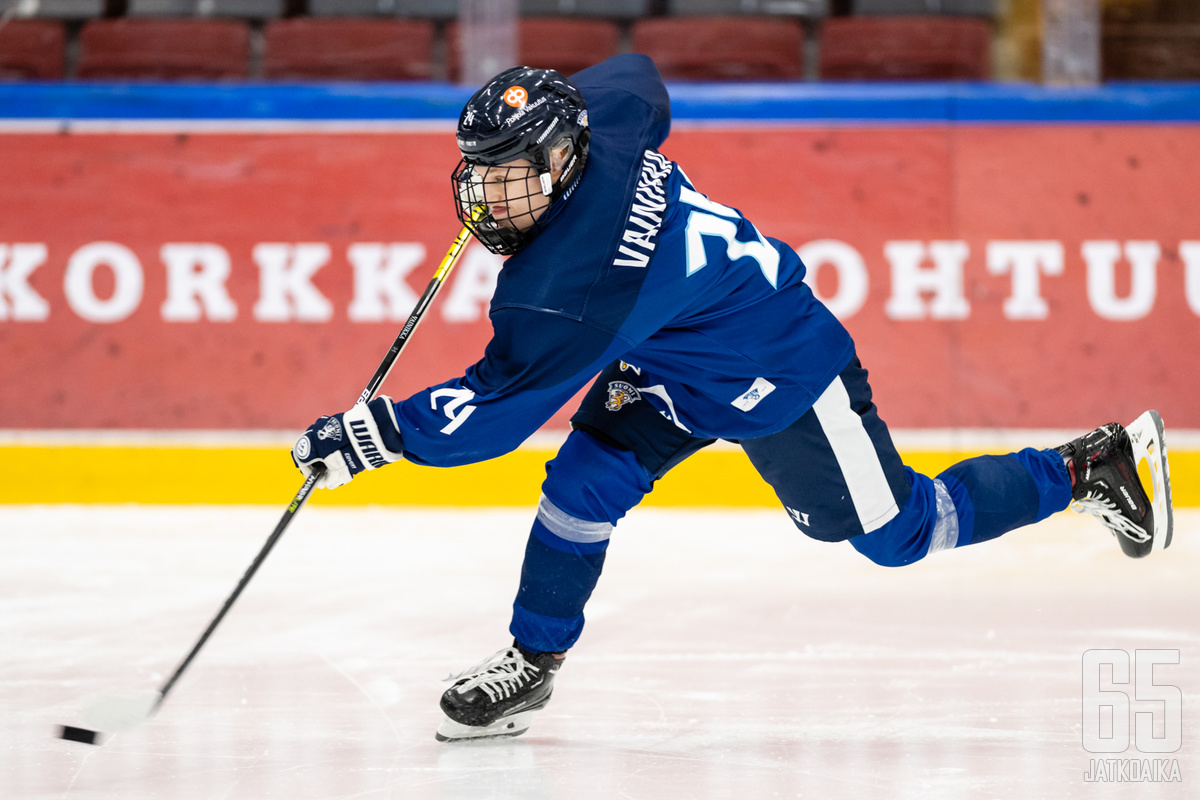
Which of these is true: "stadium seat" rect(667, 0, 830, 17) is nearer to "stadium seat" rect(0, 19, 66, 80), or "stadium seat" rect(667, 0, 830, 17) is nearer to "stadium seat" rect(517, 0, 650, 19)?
"stadium seat" rect(517, 0, 650, 19)

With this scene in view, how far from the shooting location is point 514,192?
5.58 ft

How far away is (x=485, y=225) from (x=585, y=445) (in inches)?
16.9

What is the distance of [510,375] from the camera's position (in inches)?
65.0

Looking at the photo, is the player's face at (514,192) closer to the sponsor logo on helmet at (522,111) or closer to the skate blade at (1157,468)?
the sponsor logo on helmet at (522,111)

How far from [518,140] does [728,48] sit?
2783 millimetres

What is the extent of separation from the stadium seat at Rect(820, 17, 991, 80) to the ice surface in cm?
161

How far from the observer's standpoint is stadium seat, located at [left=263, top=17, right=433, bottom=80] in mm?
4195

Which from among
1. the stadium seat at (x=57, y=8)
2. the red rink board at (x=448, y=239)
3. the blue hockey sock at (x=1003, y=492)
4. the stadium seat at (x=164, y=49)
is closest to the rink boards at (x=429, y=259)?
the red rink board at (x=448, y=239)

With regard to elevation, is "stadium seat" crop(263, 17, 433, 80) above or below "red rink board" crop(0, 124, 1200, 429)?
above

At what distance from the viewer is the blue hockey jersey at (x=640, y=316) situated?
1645 millimetres

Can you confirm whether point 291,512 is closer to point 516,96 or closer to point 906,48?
point 516,96

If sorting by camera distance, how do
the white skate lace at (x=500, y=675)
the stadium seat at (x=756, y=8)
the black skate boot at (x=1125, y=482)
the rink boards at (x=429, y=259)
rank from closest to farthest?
1. the white skate lace at (x=500, y=675)
2. the black skate boot at (x=1125, y=482)
3. the rink boards at (x=429, y=259)
4. the stadium seat at (x=756, y=8)

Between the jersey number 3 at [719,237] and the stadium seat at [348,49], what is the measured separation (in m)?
2.53

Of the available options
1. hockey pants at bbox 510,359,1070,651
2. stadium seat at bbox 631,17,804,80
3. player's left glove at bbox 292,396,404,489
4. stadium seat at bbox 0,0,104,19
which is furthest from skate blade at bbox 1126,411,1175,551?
stadium seat at bbox 0,0,104,19
